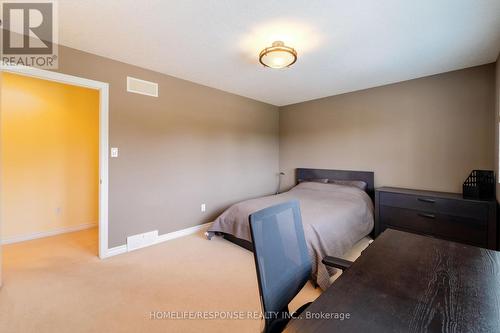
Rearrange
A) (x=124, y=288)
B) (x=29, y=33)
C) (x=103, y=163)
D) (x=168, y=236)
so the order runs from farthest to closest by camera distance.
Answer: (x=168, y=236), (x=103, y=163), (x=29, y=33), (x=124, y=288)

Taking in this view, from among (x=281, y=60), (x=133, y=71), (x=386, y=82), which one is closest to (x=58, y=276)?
(x=133, y=71)

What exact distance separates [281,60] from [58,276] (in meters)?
3.22

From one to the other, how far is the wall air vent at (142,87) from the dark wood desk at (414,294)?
312 cm

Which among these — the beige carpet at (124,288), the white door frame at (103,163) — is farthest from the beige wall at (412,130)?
the white door frame at (103,163)

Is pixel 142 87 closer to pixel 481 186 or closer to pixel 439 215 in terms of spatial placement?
pixel 439 215

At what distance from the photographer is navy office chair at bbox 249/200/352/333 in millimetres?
890

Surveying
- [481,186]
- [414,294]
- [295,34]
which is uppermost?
[295,34]

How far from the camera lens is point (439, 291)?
0.87 m

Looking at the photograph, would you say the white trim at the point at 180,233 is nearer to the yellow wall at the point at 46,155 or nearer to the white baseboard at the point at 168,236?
the white baseboard at the point at 168,236

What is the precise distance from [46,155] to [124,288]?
2.73 metres

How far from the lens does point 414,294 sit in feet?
2.79

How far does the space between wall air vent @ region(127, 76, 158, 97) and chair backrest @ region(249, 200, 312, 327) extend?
8.93 feet

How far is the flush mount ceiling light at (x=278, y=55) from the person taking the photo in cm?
219

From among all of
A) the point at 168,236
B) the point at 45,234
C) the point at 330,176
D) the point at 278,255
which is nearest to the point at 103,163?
the point at 168,236
